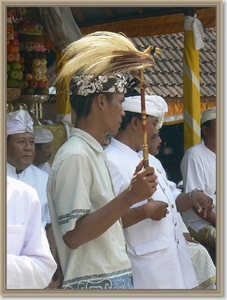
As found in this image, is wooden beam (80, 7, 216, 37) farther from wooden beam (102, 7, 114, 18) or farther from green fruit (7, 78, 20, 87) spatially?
green fruit (7, 78, 20, 87)

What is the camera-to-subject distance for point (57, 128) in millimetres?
5504

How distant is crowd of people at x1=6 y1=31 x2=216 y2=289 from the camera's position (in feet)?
8.59

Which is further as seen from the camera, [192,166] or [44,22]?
[44,22]

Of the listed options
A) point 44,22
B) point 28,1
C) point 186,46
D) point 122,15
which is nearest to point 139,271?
Answer: point 28,1

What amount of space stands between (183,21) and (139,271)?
3.34 m

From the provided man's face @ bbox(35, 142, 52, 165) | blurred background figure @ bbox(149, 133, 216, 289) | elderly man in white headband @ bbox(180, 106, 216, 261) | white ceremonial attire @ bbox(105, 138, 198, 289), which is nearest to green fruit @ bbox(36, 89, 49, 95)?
man's face @ bbox(35, 142, 52, 165)

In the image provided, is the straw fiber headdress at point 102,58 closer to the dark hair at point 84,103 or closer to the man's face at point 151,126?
the dark hair at point 84,103

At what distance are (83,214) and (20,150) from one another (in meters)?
1.52

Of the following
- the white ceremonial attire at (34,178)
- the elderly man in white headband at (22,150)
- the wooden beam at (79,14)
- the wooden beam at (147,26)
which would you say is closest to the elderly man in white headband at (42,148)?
the white ceremonial attire at (34,178)

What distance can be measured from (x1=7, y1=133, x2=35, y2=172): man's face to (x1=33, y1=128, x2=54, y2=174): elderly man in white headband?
69 centimetres

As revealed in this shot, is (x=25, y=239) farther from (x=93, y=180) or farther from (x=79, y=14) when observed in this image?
(x=79, y=14)

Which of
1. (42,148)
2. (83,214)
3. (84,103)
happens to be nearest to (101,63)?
(84,103)

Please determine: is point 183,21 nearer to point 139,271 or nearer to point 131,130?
point 131,130

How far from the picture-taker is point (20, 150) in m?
4.43
